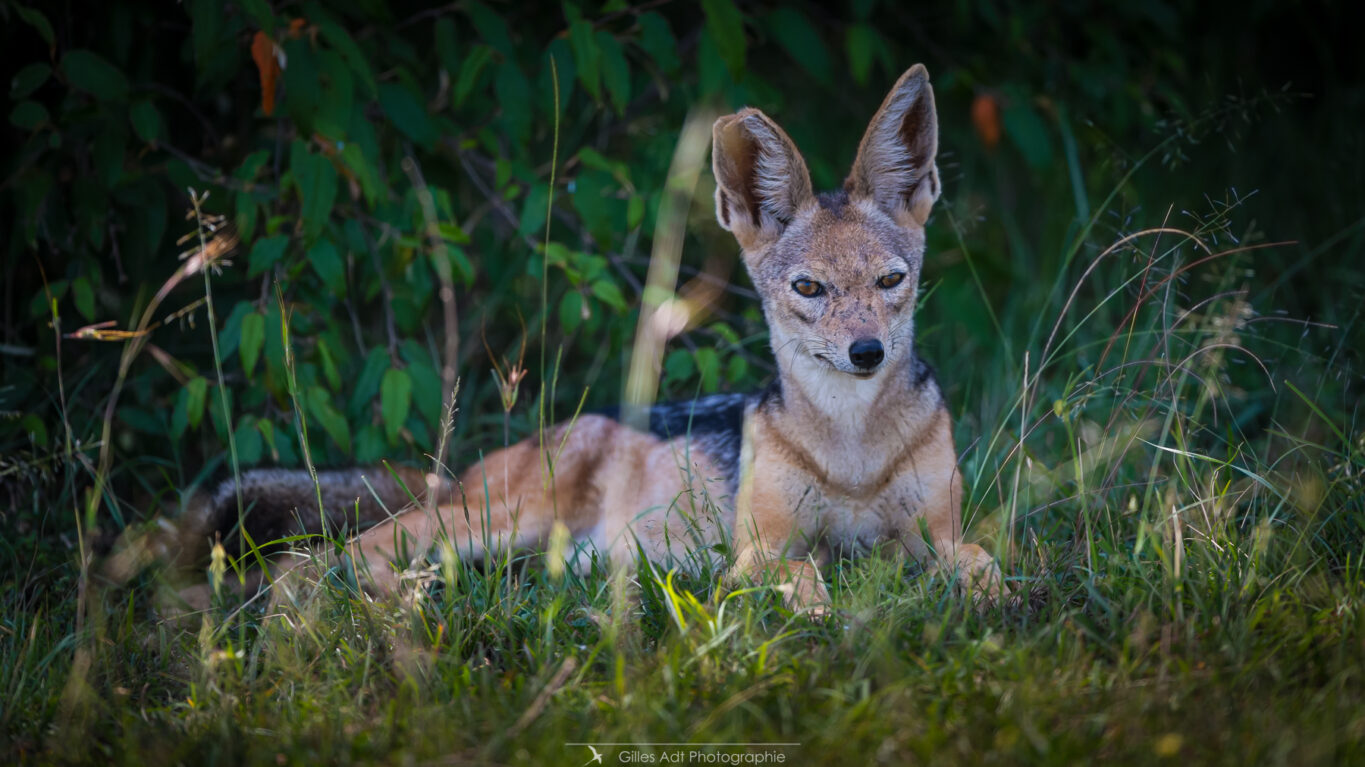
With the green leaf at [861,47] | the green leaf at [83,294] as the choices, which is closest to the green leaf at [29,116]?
the green leaf at [83,294]

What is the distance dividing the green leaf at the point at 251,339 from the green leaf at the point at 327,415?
0.90 ft

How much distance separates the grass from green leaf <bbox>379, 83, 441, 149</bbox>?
2.08 meters

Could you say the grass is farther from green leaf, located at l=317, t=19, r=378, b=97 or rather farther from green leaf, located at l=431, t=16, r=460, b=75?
green leaf, located at l=431, t=16, r=460, b=75

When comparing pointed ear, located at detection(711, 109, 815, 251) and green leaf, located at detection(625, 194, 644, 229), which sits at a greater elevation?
pointed ear, located at detection(711, 109, 815, 251)

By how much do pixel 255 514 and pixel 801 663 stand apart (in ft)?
8.66

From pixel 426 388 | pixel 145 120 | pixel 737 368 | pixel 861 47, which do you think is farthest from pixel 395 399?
pixel 861 47

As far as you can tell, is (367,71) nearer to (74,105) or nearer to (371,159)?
(371,159)

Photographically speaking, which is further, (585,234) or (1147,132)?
(1147,132)

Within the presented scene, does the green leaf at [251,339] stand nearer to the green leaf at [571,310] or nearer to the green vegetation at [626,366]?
the green vegetation at [626,366]

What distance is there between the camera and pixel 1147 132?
6465mm

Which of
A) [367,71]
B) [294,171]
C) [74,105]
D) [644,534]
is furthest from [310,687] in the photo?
[74,105]

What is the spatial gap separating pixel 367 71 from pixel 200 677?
2328mm

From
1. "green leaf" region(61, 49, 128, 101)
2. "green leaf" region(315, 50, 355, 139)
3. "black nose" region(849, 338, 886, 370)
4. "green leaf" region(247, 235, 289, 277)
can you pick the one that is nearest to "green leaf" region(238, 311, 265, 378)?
"green leaf" region(247, 235, 289, 277)

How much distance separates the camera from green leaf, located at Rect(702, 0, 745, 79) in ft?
13.7
